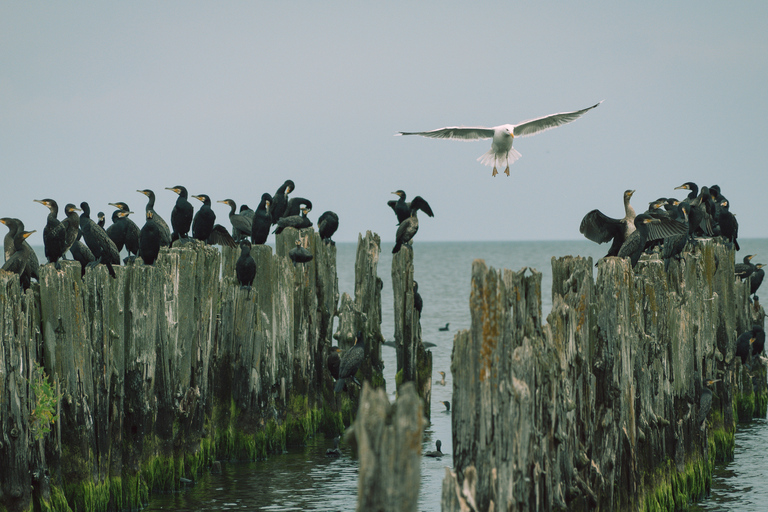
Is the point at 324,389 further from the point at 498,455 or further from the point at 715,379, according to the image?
the point at 498,455

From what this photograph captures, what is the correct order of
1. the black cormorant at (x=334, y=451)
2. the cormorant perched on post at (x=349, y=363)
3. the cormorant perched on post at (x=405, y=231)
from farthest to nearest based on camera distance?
1. the cormorant perched on post at (x=405, y=231)
2. the cormorant perched on post at (x=349, y=363)
3. the black cormorant at (x=334, y=451)

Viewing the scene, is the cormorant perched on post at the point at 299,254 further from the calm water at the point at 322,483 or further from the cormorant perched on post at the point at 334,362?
the calm water at the point at 322,483

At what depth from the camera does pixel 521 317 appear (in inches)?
275

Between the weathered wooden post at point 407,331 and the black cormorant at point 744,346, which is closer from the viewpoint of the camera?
the weathered wooden post at point 407,331

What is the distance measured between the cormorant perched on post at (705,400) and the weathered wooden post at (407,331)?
5544mm

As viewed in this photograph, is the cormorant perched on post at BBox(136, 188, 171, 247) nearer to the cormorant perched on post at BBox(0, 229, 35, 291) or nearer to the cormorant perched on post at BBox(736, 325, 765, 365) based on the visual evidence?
the cormorant perched on post at BBox(0, 229, 35, 291)

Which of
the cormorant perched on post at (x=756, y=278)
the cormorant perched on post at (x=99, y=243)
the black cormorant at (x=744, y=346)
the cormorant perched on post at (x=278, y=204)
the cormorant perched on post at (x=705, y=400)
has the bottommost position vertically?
the cormorant perched on post at (x=705, y=400)

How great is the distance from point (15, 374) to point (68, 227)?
3.15 metres

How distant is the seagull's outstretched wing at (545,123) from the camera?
1811 centimetres

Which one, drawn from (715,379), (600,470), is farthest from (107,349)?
(715,379)

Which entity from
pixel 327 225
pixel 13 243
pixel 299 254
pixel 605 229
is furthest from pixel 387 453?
pixel 327 225

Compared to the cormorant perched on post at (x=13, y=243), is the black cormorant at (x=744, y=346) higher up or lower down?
lower down

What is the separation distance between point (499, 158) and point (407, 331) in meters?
4.52

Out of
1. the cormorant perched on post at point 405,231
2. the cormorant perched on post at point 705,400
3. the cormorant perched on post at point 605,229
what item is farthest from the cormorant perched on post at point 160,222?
the cormorant perched on post at point 705,400
